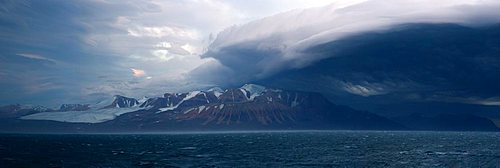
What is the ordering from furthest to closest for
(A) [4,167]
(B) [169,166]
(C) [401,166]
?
(C) [401,166], (B) [169,166], (A) [4,167]

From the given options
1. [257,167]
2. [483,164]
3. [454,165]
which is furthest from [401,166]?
[257,167]

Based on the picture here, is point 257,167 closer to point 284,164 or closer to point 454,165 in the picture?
point 284,164

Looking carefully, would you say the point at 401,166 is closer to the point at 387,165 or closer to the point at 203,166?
the point at 387,165

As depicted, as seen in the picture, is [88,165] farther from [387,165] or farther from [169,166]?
[387,165]

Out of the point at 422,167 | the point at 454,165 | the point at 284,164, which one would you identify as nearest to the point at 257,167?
the point at 284,164

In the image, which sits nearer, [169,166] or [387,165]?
[169,166]

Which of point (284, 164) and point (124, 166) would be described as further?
point (284, 164)

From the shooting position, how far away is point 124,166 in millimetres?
96688

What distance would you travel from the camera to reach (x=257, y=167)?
313 feet

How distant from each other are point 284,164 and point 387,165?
25811mm

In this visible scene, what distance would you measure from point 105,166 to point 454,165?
85539 mm

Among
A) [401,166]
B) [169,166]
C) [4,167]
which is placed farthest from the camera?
[401,166]

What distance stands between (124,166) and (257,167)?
3118 centimetres

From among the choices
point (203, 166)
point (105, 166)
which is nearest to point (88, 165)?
point (105, 166)
